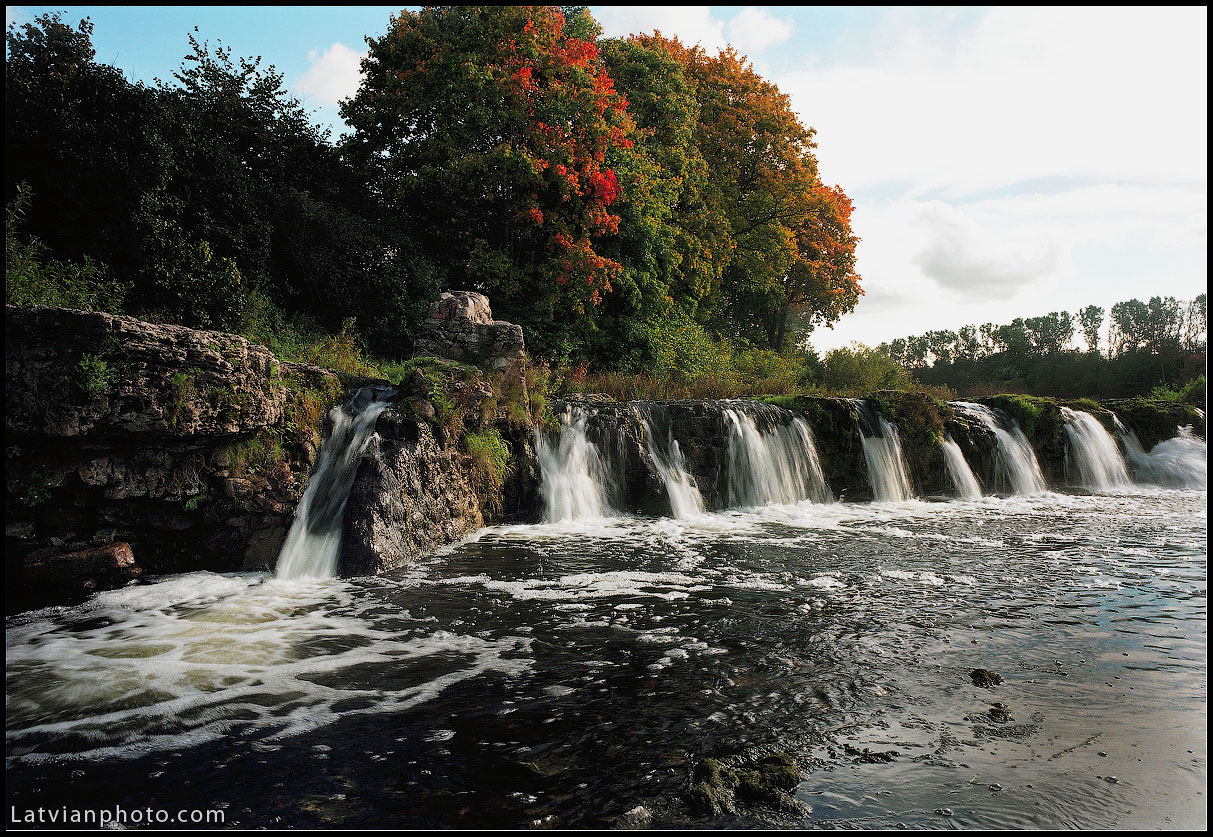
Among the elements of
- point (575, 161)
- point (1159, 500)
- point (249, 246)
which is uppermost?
point (575, 161)

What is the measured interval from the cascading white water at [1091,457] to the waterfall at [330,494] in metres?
19.1

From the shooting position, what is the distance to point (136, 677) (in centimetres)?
417

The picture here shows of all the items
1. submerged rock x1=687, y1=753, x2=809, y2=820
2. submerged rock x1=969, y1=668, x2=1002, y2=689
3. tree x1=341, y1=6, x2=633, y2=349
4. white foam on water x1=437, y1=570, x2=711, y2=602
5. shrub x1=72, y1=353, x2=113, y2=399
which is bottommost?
submerged rock x1=969, y1=668, x2=1002, y2=689

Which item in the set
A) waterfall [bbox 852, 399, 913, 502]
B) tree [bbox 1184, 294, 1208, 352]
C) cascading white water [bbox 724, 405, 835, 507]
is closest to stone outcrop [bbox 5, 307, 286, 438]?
cascading white water [bbox 724, 405, 835, 507]

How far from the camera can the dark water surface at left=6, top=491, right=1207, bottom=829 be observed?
2.77 m

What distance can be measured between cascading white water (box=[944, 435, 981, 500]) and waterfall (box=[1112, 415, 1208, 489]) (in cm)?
670

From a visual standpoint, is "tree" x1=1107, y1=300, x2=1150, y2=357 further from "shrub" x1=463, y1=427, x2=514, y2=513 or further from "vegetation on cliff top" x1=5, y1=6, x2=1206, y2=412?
"shrub" x1=463, y1=427, x2=514, y2=513

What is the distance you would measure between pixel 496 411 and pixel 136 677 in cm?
710

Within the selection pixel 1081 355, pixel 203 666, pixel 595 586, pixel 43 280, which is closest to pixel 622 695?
A: pixel 595 586

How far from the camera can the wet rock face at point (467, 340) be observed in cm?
1198

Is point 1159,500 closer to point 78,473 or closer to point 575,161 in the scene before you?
point 575,161

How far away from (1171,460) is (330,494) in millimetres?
23316

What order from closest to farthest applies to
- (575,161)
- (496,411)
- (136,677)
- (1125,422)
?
(136,677) < (496,411) < (575,161) < (1125,422)

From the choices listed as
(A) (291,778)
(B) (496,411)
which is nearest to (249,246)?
(B) (496,411)
